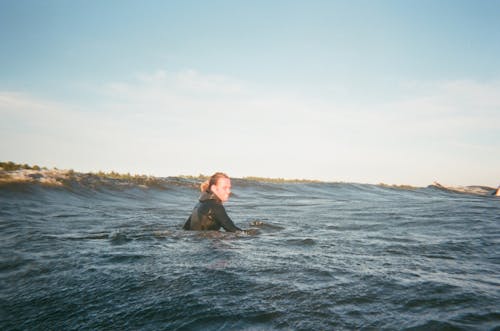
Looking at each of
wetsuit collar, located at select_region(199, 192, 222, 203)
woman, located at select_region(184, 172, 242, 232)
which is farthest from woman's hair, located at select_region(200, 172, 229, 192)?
wetsuit collar, located at select_region(199, 192, 222, 203)

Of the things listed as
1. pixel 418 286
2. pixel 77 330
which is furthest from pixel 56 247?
pixel 418 286

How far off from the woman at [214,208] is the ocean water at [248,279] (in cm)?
39

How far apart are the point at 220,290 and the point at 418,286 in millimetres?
2417

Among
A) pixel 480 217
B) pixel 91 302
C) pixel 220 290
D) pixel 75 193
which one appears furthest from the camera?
pixel 75 193

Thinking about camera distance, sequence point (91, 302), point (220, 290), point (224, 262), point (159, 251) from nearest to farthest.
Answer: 1. point (91, 302)
2. point (220, 290)
3. point (224, 262)
4. point (159, 251)

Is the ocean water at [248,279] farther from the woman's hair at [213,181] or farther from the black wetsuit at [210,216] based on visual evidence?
the woman's hair at [213,181]

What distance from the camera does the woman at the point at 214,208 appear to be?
27.3 ft

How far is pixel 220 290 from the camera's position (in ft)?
13.3

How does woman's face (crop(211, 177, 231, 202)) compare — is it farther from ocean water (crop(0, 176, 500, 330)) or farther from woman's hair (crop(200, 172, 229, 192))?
ocean water (crop(0, 176, 500, 330))

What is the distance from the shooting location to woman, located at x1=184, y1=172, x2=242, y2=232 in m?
8.34

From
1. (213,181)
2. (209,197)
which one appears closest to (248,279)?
(209,197)

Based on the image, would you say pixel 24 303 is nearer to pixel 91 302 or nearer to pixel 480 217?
pixel 91 302

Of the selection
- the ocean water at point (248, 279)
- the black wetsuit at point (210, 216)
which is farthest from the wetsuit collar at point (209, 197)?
the ocean water at point (248, 279)

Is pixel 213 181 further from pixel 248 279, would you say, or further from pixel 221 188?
pixel 248 279
